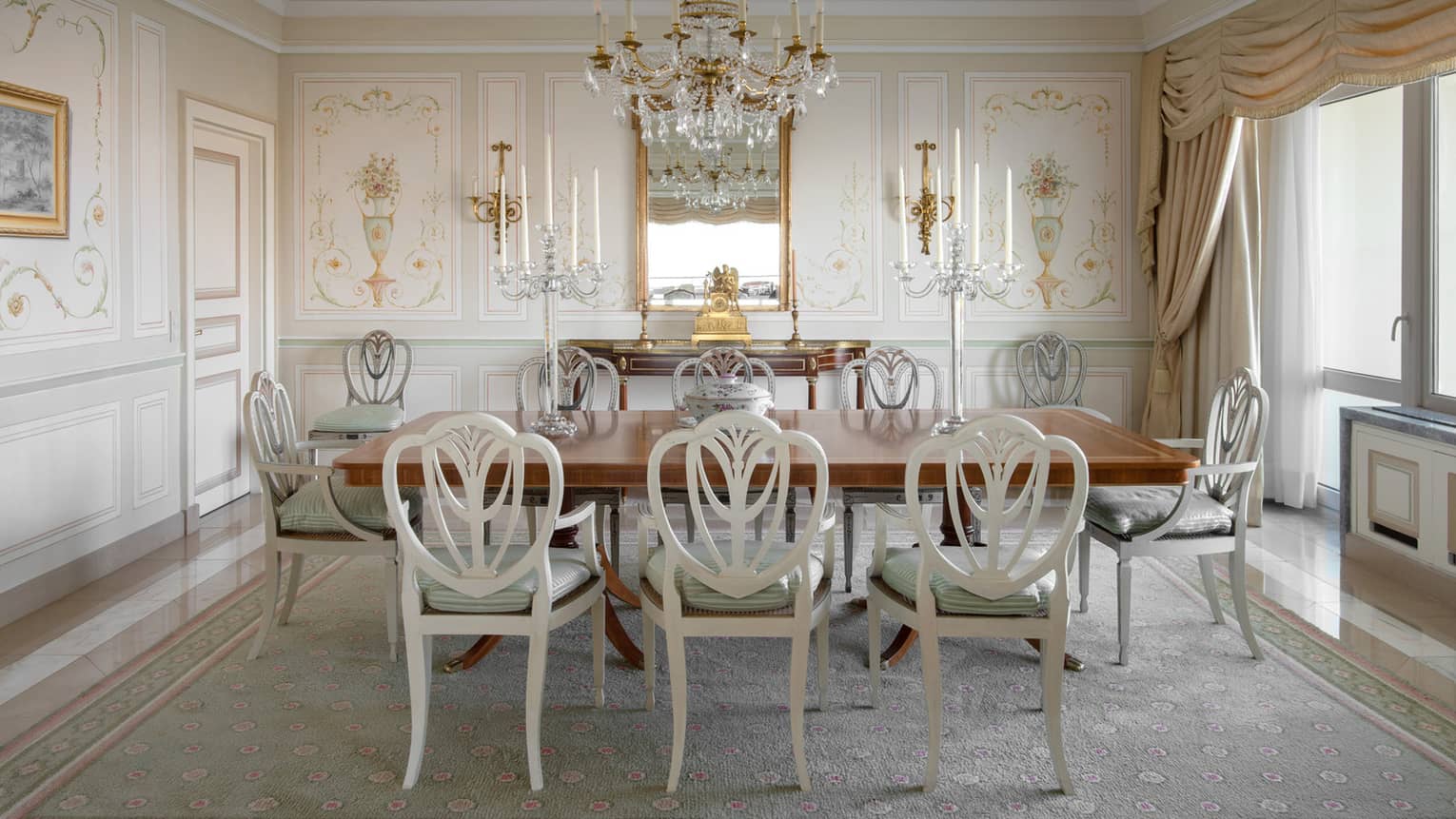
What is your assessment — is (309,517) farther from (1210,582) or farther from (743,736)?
(1210,582)

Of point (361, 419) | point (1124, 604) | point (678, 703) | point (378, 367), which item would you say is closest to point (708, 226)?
point (378, 367)

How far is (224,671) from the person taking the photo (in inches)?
137

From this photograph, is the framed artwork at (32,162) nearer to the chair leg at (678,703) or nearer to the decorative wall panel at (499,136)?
the decorative wall panel at (499,136)

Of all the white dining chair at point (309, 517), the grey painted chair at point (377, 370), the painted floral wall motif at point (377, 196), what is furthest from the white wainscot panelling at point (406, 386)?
the white dining chair at point (309, 517)

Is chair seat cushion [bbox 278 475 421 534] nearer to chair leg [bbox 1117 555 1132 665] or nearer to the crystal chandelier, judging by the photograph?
the crystal chandelier

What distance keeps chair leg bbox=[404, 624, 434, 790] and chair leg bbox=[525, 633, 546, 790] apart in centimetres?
27

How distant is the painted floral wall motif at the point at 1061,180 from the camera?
6535mm

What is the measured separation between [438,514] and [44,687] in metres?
1.56

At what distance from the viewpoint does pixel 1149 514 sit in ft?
11.7

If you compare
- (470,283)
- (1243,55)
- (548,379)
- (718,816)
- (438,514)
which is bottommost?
(718,816)

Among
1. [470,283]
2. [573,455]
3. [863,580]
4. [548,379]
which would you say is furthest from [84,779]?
[470,283]

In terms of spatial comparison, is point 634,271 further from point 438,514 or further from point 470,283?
point 438,514

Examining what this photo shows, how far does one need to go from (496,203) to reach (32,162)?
2.66 metres

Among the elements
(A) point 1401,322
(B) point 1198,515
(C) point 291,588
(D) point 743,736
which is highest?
(A) point 1401,322
